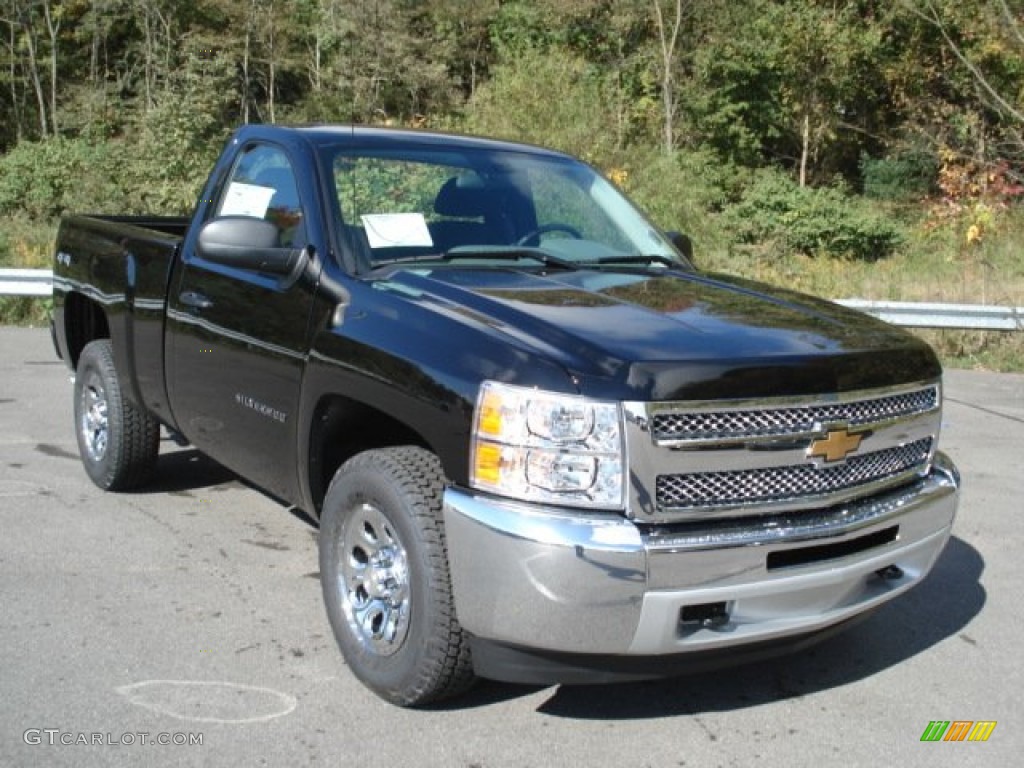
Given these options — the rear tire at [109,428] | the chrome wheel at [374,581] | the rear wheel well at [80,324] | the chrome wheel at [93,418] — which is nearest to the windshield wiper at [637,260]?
the chrome wheel at [374,581]

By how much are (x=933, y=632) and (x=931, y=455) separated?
34.9 inches

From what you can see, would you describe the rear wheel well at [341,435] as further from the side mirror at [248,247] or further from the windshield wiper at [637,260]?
the windshield wiper at [637,260]

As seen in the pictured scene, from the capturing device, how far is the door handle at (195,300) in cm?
459

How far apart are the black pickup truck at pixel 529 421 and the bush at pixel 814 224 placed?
23150mm

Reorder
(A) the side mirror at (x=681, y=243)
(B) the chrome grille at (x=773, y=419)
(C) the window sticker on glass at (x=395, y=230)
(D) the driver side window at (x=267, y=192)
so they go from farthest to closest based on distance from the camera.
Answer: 1. (A) the side mirror at (x=681, y=243)
2. (D) the driver side window at (x=267, y=192)
3. (C) the window sticker on glass at (x=395, y=230)
4. (B) the chrome grille at (x=773, y=419)

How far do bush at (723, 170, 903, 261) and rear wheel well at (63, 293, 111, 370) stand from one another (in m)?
22.0

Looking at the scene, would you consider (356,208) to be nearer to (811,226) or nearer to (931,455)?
(931,455)

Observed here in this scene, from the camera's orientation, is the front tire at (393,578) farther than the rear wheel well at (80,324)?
No

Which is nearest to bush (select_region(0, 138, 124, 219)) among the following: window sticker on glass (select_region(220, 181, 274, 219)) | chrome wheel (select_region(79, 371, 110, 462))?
chrome wheel (select_region(79, 371, 110, 462))

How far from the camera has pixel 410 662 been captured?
3316 millimetres

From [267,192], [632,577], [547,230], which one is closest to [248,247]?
[267,192]

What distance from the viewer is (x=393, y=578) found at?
344 cm

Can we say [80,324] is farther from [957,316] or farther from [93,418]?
[957,316]

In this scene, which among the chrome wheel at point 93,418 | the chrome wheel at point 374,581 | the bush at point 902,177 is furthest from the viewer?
the bush at point 902,177
